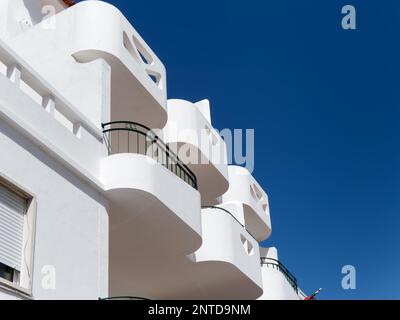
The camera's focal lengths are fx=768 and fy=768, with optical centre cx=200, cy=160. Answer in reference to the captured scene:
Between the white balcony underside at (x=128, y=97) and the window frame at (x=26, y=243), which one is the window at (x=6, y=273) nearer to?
the window frame at (x=26, y=243)

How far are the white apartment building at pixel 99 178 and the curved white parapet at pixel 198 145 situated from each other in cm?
4

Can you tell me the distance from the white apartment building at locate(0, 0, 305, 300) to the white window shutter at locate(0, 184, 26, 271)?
0.02 metres

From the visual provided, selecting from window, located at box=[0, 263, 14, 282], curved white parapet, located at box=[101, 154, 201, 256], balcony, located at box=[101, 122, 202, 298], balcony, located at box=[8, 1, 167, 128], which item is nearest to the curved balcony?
balcony, located at box=[8, 1, 167, 128]

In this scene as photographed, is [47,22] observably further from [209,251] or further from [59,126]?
[209,251]

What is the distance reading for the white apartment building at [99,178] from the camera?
1205 centimetres

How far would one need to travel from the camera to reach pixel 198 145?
22.1m

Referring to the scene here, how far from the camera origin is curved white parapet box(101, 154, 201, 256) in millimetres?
14414

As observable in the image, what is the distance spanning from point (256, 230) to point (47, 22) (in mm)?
13664

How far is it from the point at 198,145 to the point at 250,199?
5.62 metres

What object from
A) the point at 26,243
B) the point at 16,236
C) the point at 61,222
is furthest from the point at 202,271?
the point at 16,236

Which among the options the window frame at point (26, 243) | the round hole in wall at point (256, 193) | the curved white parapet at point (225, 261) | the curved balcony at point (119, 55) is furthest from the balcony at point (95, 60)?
the round hole in wall at point (256, 193)

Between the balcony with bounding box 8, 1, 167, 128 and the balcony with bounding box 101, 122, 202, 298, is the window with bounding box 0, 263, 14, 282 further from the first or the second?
the balcony with bounding box 8, 1, 167, 128

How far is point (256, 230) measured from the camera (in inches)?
1131
